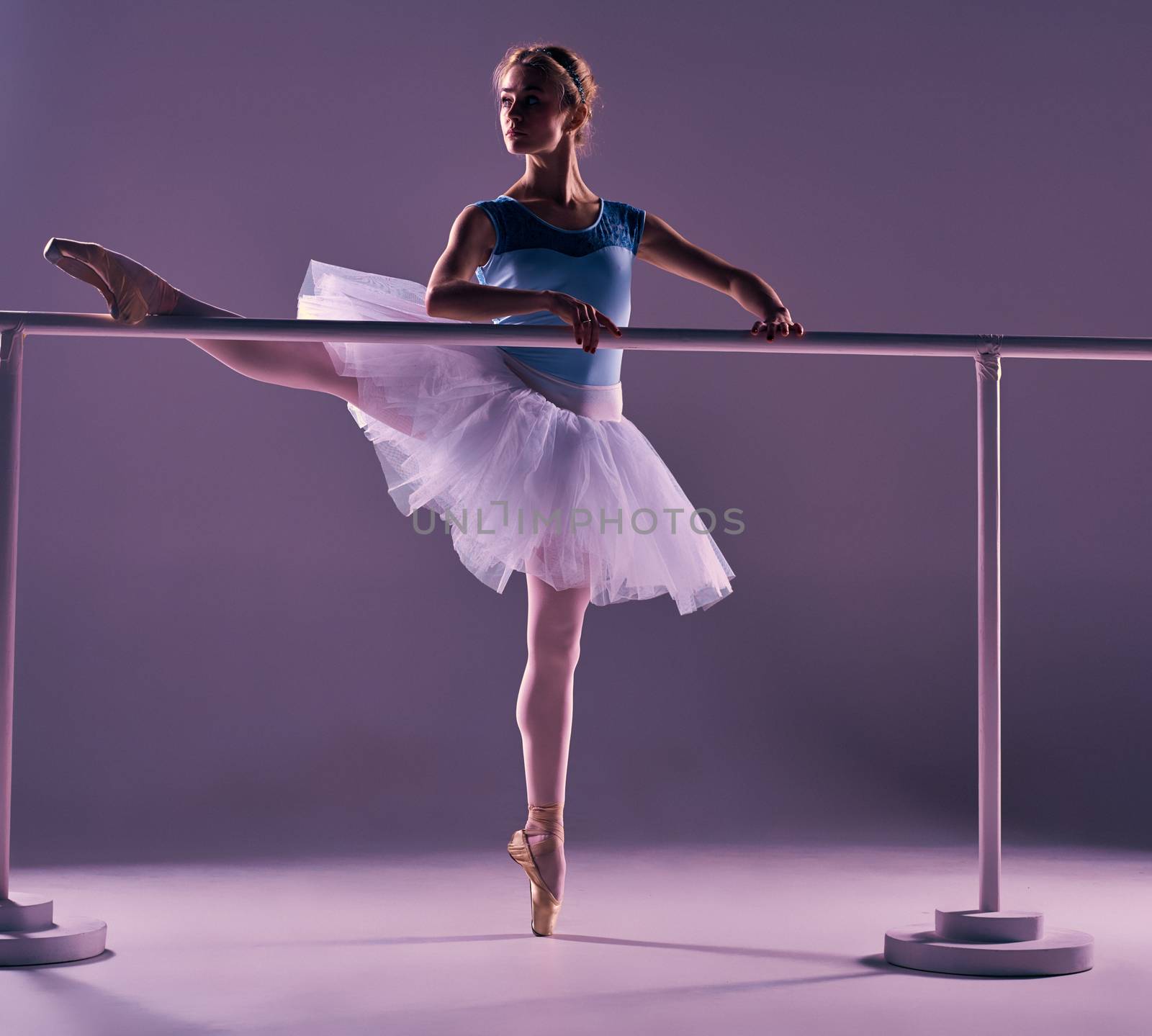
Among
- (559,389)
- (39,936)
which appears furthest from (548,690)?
(39,936)

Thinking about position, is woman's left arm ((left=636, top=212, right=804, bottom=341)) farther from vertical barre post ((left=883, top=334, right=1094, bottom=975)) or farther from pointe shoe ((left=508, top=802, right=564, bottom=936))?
pointe shoe ((left=508, top=802, right=564, bottom=936))

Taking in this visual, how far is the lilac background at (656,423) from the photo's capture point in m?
3.33

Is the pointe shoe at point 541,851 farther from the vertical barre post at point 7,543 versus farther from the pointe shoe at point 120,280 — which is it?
the pointe shoe at point 120,280

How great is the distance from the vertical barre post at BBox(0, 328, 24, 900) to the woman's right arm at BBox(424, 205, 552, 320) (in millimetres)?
588

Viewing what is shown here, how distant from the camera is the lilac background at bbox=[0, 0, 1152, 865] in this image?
3.33 metres

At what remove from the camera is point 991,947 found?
199 centimetres

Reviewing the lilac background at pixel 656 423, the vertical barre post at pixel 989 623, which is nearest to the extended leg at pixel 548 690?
the vertical barre post at pixel 989 623

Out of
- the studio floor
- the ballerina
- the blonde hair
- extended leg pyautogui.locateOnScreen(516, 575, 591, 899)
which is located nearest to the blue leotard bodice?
the ballerina

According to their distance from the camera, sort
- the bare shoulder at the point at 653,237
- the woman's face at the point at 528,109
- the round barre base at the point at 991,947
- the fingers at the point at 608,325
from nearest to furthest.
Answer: the round barre base at the point at 991,947, the fingers at the point at 608,325, the woman's face at the point at 528,109, the bare shoulder at the point at 653,237

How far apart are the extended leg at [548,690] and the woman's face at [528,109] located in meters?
0.67

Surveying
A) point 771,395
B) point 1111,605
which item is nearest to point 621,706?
point 771,395

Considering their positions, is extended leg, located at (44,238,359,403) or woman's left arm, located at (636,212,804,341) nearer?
extended leg, located at (44,238,359,403)

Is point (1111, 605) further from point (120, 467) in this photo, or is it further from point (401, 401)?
point (120, 467)

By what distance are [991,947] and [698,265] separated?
114 cm
